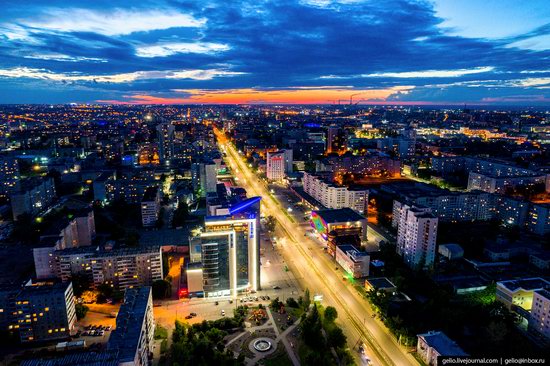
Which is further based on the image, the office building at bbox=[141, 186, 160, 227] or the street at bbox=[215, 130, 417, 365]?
the office building at bbox=[141, 186, 160, 227]

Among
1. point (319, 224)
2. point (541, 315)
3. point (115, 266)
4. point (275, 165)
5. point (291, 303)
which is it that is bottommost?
point (291, 303)

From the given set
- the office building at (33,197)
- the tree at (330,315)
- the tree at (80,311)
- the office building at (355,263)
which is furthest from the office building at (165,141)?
the tree at (330,315)

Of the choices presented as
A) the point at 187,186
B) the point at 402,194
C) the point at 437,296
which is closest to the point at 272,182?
the point at 187,186

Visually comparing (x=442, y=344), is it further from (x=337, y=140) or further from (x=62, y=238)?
(x=337, y=140)

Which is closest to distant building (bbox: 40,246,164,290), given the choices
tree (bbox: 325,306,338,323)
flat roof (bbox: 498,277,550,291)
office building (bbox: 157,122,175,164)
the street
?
the street

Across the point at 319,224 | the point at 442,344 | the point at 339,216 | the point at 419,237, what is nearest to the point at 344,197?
the point at 319,224

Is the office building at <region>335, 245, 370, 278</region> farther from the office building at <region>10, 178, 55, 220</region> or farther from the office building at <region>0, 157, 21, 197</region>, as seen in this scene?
the office building at <region>0, 157, 21, 197</region>

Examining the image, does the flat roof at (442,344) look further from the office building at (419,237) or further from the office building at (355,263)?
the office building at (419,237)
